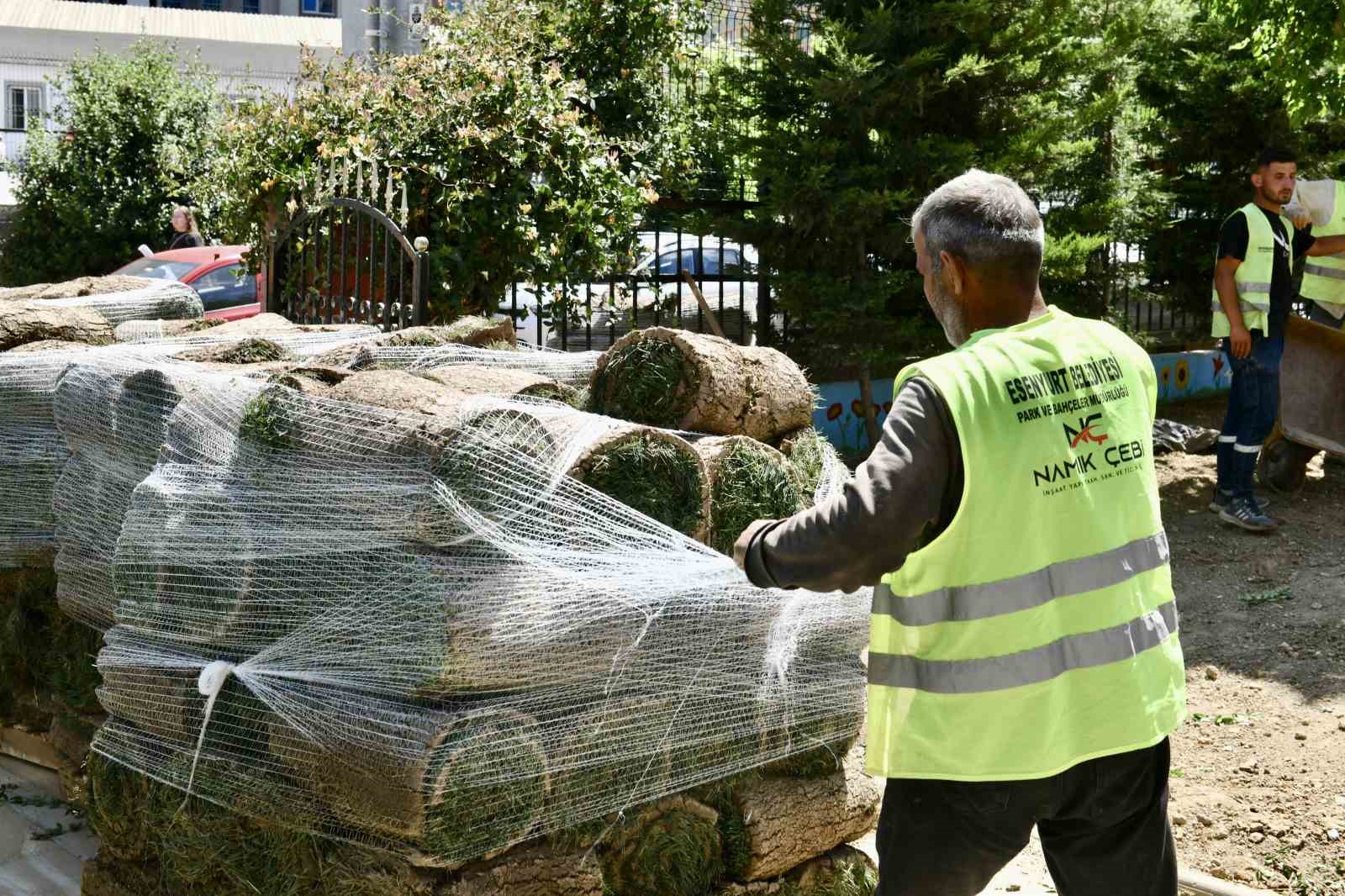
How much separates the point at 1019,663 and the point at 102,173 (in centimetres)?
1806

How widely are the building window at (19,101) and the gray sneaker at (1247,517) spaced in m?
30.3

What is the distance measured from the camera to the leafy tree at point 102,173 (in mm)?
18328

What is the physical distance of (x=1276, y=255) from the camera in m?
7.80

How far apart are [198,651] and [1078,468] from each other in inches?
94.9

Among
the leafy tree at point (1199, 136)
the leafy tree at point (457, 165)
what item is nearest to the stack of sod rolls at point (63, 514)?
the leafy tree at point (457, 165)

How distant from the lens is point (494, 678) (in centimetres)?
332

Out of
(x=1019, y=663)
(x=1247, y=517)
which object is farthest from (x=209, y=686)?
(x=1247, y=517)

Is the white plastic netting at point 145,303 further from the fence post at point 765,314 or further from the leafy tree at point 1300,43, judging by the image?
the leafy tree at point 1300,43

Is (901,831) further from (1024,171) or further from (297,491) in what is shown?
(1024,171)

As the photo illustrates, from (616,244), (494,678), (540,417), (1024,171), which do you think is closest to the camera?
(494,678)

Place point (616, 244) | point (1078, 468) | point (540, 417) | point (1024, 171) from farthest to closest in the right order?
point (1024, 171)
point (616, 244)
point (540, 417)
point (1078, 468)

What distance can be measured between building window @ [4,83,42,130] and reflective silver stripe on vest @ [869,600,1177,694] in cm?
3340

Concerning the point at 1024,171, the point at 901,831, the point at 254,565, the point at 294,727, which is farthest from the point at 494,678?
the point at 1024,171

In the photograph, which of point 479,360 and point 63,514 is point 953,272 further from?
point 63,514
